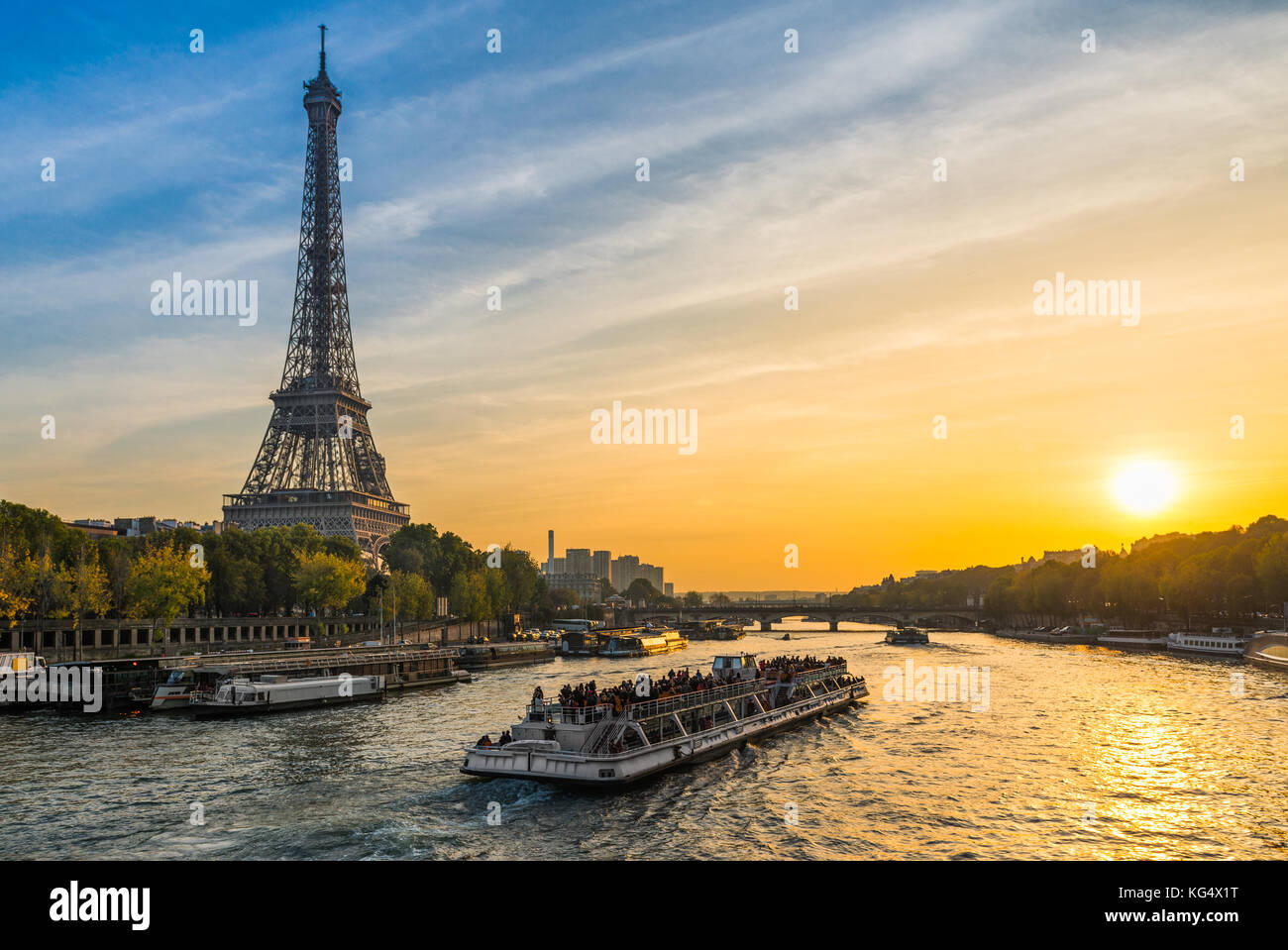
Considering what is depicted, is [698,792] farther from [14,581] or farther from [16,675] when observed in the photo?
[14,581]

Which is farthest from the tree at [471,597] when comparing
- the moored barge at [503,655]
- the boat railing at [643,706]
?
the boat railing at [643,706]

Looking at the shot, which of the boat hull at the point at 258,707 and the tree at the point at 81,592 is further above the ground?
the tree at the point at 81,592

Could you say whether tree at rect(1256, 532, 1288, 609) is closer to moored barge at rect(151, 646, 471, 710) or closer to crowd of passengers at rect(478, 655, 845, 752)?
crowd of passengers at rect(478, 655, 845, 752)

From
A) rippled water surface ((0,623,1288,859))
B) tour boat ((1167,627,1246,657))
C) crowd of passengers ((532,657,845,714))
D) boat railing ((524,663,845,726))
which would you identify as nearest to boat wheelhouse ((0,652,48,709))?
rippled water surface ((0,623,1288,859))

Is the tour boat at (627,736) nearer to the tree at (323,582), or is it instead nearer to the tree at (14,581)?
the tree at (14,581)
